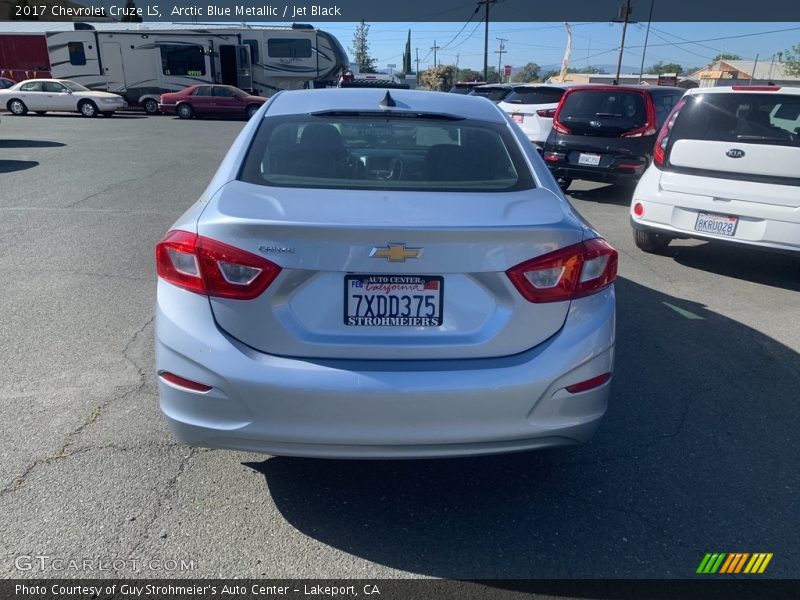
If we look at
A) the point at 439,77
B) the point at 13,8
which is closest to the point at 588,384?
the point at 13,8

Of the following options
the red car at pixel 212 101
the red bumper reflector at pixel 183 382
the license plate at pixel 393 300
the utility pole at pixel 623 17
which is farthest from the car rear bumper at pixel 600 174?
the utility pole at pixel 623 17

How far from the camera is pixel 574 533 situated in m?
2.52

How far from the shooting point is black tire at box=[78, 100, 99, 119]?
24734mm

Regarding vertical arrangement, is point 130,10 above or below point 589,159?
above

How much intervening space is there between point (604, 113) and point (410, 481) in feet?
25.9

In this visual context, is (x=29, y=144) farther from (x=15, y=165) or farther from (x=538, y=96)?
(x=538, y=96)

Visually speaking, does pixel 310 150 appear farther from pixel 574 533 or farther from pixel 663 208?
pixel 663 208

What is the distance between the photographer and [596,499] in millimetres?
2725

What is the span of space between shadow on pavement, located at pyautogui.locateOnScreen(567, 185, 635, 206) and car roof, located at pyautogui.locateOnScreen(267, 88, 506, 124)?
686 cm

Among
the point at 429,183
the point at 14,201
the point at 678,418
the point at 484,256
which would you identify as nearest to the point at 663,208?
the point at 678,418

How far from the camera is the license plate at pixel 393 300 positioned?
2.16m

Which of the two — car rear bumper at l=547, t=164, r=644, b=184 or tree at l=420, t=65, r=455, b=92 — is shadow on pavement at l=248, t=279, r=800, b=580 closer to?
car rear bumper at l=547, t=164, r=644, b=184

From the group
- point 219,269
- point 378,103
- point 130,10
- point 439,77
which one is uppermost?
point 130,10

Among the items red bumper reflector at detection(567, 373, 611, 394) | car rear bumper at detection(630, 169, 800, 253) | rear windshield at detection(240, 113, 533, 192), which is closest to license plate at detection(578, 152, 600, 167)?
car rear bumper at detection(630, 169, 800, 253)
